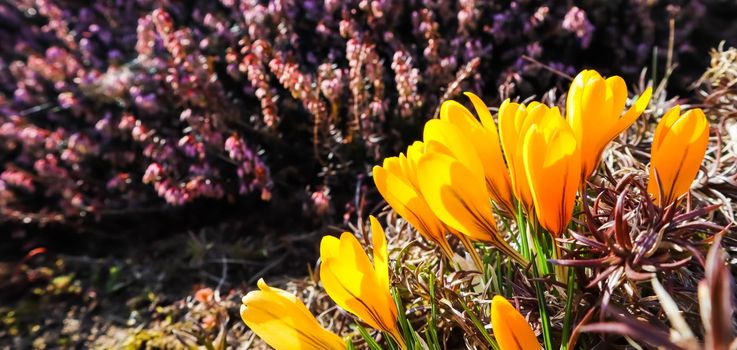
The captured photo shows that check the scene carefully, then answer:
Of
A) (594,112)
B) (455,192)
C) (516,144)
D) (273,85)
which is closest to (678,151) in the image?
(594,112)

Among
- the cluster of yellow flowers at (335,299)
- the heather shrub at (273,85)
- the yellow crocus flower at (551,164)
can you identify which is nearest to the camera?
the yellow crocus flower at (551,164)

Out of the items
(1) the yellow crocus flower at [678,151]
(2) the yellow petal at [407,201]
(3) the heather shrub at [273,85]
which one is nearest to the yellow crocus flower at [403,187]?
(2) the yellow petal at [407,201]

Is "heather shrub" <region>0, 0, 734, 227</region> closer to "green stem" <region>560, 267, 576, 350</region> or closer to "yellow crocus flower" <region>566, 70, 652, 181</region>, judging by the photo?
"yellow crocus flower" <region>566, 70, 652, 181</region>

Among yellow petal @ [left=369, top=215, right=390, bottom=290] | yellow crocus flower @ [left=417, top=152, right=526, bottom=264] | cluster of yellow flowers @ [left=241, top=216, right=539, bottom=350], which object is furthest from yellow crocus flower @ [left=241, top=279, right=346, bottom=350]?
yellow crocus flower @ [left=417, top=152, right=526, bottom=264]

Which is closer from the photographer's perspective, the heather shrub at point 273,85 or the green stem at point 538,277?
the green stem at point 538,277

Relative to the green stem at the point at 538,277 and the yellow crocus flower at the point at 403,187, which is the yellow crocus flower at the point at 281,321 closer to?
the yellow crocus flower at the point at 403,187

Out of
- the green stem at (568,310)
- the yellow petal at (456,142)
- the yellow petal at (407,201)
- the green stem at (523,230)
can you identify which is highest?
the yellow petal at (456,142)

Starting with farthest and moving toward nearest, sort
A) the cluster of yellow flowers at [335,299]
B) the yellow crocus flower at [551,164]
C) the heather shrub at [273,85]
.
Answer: the heather shrub at [273,85] < the cluster of yellow flowers at [335,299] < the yellow crocus flower at [551,164]

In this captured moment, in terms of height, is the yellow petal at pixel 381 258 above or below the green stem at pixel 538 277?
above
